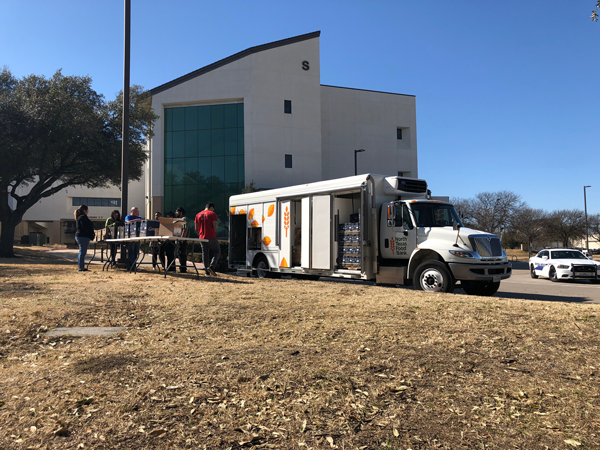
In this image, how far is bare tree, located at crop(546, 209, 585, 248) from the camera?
2322 inches

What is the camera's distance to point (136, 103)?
75.0 feet

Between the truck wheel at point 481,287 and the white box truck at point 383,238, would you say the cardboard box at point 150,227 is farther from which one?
the truck wheel at point 481,287

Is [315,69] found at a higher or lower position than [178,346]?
higher

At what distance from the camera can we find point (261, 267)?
14.5 m

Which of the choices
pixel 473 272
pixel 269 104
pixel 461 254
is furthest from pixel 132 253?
pixel 269 104

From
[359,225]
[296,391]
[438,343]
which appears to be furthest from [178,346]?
[359,225]

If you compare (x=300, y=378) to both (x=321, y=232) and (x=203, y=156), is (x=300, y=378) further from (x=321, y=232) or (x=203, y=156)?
(x=203, y=156)

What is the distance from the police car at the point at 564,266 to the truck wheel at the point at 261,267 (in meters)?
11.3

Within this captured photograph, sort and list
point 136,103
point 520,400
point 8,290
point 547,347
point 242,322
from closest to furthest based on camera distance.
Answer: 1. point 520,400
2. point 547,347
3. point 242,322
4. point 8,290
5. point 136,103

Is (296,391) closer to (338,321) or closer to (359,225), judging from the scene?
(338,321)

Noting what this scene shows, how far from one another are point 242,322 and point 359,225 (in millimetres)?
5699

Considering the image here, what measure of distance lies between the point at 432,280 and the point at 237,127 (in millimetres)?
27613

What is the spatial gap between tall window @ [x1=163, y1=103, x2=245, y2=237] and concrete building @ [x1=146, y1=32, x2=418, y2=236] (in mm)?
75

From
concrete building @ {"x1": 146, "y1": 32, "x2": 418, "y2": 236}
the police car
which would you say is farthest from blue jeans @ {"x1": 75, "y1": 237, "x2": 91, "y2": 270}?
concrete building @ {"x1": 146, "y1": 32, "x2": 418, "y2": 236}
